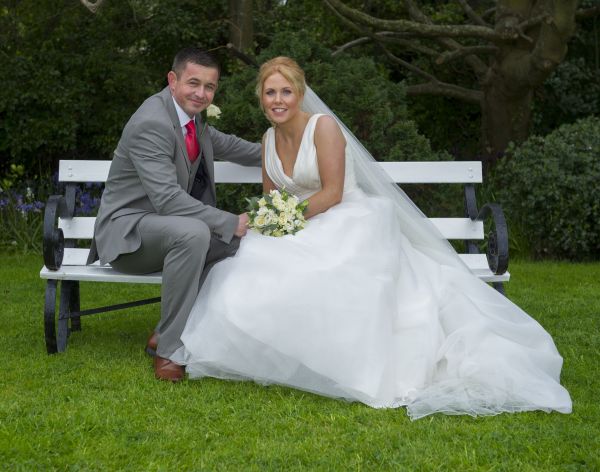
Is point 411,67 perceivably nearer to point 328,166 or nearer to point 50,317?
point 328,166

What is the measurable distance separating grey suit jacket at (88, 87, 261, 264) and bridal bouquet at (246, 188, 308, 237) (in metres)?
0.12

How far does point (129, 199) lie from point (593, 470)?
2.76 meters

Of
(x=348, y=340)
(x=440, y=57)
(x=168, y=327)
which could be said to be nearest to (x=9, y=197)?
(x=440, y=57)

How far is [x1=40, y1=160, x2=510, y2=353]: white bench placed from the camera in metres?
4.96

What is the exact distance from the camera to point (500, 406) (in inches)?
156

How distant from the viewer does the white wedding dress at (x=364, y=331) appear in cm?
407

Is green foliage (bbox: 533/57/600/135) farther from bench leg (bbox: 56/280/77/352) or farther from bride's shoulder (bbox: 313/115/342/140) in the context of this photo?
bench leg (bbox: 56/280/77/352)

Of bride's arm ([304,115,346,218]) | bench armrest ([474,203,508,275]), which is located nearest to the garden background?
bench armrest ([474,203,508,275])

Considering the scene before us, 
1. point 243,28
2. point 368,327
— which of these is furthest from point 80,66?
point 368,327

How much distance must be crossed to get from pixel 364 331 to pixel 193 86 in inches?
65.8

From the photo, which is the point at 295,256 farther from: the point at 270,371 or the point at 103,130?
the point at 103,130

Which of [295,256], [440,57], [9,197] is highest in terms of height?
[440,57]

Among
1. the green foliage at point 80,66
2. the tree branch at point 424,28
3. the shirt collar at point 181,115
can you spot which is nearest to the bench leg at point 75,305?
the shirt collar at point 181,115

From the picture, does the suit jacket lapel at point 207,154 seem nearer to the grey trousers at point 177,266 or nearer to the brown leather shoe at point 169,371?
the grey trousers at point 177,266
